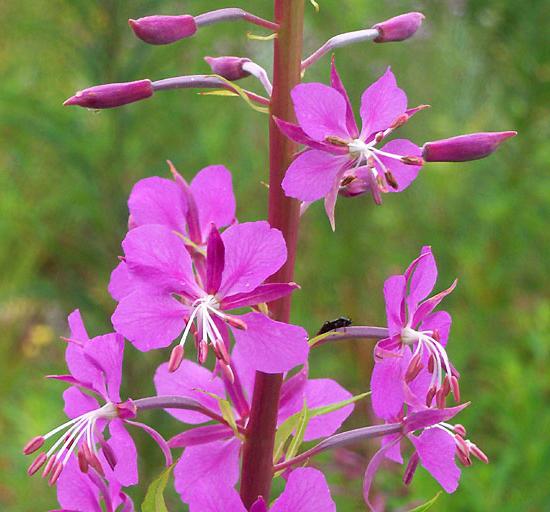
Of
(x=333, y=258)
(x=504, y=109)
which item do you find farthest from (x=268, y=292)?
(x=333, y=258)

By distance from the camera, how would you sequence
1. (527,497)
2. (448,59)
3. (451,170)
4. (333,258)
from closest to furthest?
1. (527,497)
2. (451,170)
3. (333,258)
4. (448,59)

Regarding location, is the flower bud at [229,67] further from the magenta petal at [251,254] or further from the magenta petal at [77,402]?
the magenta petal at [77,402]

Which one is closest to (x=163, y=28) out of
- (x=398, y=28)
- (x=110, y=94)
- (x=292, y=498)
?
(x=110, y=94)

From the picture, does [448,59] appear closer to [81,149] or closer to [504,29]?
[504,29]

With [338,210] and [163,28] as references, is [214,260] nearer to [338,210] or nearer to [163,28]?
[163,28]

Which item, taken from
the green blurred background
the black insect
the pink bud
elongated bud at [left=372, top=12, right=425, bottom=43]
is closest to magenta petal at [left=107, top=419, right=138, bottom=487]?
the black insect

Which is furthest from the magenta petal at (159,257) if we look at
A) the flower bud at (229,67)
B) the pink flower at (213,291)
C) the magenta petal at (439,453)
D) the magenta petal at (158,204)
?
the magenta petal at (439,453)

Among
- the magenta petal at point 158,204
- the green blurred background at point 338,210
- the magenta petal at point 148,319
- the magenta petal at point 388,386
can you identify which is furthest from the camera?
the green blurred background at point 338,210
